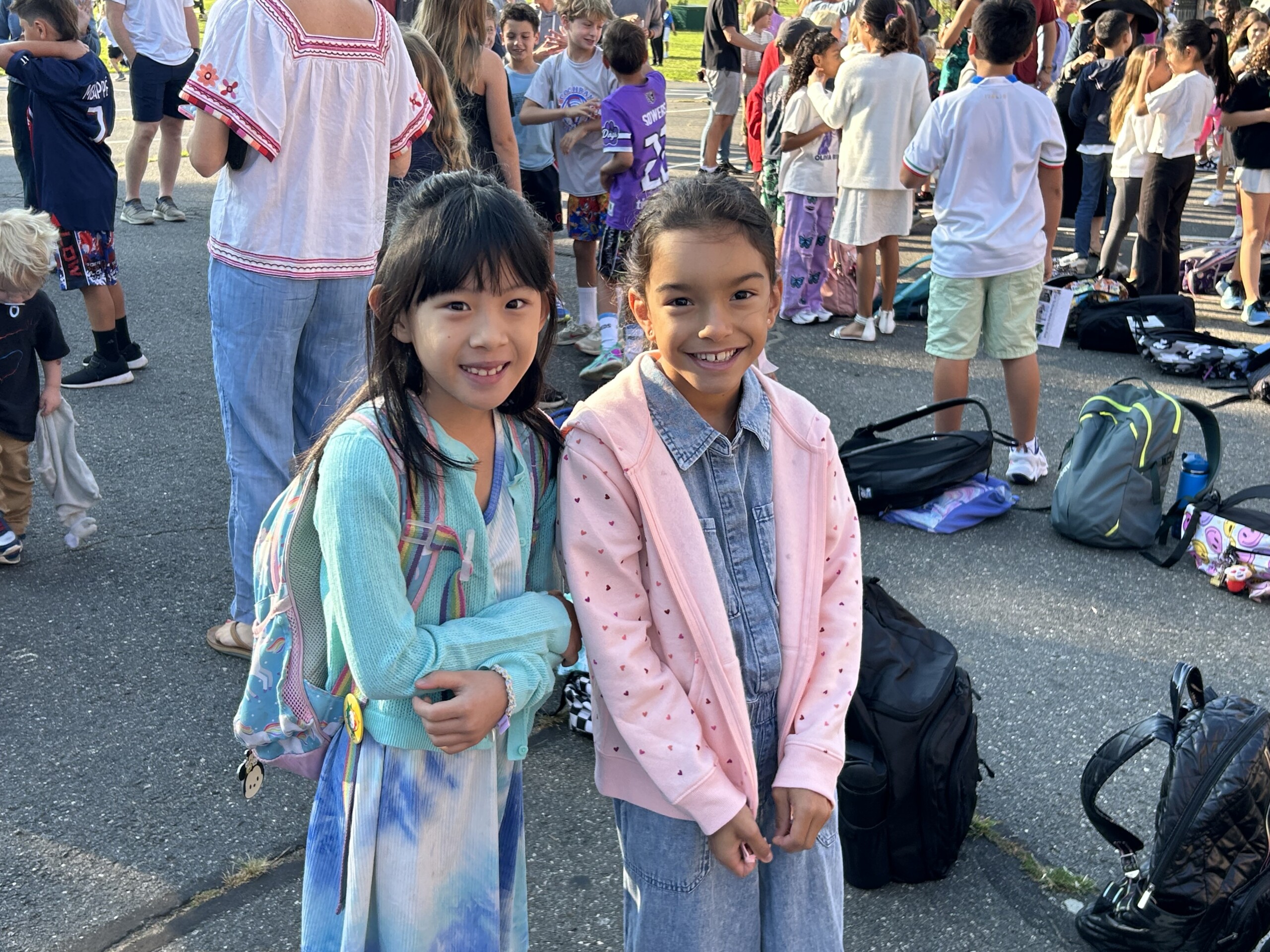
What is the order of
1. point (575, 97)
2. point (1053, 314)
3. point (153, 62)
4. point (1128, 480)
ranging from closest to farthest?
point (1128, 480)
point (1053, 314)
point (575, 97)
point (153, 62)

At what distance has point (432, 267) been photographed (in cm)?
168

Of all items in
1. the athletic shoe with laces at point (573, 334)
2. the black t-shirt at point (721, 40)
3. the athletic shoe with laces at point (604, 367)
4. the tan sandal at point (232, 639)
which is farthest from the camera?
the black t-shirt at point (721, 40)

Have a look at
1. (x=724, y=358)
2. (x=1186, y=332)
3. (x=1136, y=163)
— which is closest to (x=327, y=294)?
(x=724, y=358)

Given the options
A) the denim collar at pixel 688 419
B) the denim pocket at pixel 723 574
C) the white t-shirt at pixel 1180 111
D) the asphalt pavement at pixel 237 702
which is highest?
the white t-shirt at pixel 1180 111

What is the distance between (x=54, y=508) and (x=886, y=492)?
3.21 meters

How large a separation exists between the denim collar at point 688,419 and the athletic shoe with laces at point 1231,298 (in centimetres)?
Result: 673

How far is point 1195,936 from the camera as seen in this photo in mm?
2402

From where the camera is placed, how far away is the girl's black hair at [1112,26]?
8.15m

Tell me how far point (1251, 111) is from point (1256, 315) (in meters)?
1.21

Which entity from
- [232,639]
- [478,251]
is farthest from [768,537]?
[232,639]

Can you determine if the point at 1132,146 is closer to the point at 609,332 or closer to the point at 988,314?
the point at 988,314

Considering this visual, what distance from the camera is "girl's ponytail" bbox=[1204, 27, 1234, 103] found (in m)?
7.26

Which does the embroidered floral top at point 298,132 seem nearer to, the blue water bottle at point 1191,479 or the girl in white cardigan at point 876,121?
the blue water bottle at point 1191,479

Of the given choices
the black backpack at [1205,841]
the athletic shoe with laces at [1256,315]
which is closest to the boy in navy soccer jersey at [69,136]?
the black backpack at [1205,841]
